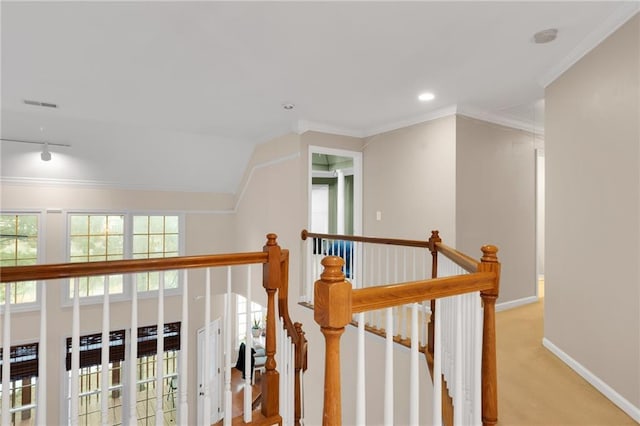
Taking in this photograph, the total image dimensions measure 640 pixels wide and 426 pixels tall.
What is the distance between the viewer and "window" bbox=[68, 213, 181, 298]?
5.88m

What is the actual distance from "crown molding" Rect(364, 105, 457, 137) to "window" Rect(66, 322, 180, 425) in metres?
4.80

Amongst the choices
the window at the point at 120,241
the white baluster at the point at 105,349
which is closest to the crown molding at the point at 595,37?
the white baluster at the point at 105,349

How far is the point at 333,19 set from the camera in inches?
87.6

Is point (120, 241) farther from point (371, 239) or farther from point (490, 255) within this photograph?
point (490, 255)

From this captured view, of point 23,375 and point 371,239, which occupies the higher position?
point 371,239

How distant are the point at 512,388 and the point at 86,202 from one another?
248 inches

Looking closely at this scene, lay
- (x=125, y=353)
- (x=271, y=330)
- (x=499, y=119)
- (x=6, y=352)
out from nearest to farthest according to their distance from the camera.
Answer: (x=6, y=352) → (x=271, y=330) → (x=499, y=119) → (x=125, y=353)

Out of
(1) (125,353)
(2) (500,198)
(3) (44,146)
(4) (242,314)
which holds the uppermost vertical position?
(3) (44,146)

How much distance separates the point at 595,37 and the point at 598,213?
46.4 inches

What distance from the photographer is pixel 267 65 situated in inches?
115

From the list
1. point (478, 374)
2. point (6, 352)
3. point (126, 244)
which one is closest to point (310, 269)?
point (478, 374)

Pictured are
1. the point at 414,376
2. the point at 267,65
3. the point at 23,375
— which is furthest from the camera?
the point at 23,375

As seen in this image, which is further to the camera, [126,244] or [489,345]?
[126,244]

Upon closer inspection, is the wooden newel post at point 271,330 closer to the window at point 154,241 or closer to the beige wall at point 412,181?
the beige wall at point 412,181
